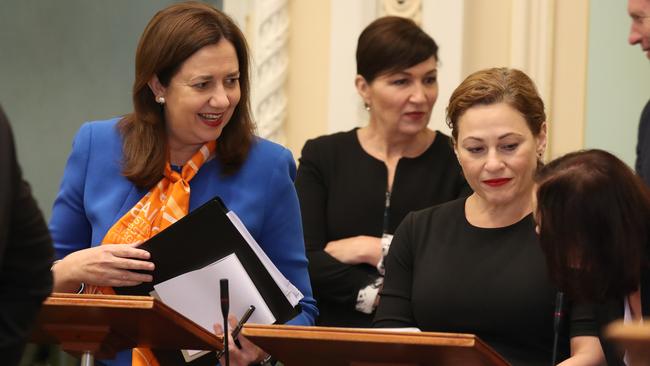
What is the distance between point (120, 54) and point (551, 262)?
293cm

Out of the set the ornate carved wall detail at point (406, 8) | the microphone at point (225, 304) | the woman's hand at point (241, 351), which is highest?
the ornate carved wall detail at point (406, 8)

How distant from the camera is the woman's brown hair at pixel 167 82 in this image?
11.7 feet

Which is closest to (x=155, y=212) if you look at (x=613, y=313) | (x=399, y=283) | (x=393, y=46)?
(x=399, y=283)

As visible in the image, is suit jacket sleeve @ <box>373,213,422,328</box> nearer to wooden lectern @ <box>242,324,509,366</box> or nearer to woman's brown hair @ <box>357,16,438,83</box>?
wooden lectern @ <box>242,324,509,366</box>

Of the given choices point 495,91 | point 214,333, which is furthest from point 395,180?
point 214,333

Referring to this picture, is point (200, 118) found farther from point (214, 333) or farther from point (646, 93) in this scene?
point (646, 93)

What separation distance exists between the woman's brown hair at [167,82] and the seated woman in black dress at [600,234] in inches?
36.3

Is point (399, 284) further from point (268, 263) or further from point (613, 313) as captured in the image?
point (613, 313)

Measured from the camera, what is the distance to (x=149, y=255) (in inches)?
131

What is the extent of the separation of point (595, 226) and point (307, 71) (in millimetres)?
2369

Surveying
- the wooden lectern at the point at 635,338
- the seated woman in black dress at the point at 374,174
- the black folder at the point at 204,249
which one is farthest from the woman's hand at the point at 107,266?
the wooden lectern at the point at 635,338

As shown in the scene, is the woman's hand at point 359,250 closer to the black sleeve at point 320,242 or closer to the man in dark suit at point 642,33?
the black sleeve at point 320,242

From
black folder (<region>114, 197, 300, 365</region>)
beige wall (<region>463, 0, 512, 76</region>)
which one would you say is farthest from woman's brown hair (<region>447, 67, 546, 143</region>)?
beige wall (<region>463, 0, 512, 76</region>)

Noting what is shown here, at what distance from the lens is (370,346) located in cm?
293
